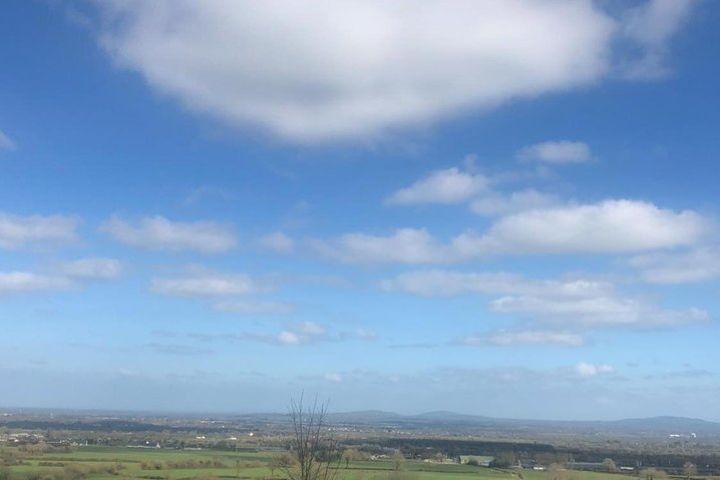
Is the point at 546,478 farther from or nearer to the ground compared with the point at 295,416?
nearer to the ground

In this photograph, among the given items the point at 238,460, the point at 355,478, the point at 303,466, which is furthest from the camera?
the point at 238,460

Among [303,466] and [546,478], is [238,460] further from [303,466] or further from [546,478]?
[303,466]

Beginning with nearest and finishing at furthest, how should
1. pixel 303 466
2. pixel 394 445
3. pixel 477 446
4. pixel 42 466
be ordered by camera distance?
pixel 303 466 → pixel 42 466 → pixel 394 445 → pixel 477 446

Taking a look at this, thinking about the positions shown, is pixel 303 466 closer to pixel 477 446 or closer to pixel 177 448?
pixel 177 448

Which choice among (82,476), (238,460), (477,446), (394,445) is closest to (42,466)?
(82,476)

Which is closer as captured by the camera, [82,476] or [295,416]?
[295,416]

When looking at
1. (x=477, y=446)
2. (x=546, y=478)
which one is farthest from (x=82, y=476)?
(x=477, y=446)
